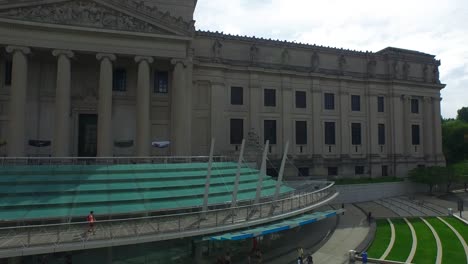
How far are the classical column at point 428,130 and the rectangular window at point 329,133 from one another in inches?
725

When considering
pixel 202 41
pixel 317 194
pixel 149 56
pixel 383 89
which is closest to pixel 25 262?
pixel 317 194

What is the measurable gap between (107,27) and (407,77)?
4790 centimetres

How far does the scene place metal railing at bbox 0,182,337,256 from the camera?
1608 cm

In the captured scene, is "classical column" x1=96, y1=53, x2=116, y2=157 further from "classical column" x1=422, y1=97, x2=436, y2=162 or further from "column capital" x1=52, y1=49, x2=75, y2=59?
"classical column" x1=422, y1=97, x2=436, y2=162

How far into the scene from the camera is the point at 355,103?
55.1 m

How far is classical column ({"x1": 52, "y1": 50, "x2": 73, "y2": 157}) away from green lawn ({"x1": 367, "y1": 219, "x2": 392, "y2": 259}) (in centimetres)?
2930

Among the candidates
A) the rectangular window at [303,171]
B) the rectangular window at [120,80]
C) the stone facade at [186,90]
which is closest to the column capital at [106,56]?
the stone facade at [186,90]

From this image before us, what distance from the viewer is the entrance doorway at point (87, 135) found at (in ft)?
128

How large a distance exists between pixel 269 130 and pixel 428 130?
2988 cm

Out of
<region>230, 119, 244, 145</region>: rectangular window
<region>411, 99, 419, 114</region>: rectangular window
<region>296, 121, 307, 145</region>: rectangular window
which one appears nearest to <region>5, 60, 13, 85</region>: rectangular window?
<region>230, 119, 244, 145</region>: rectangular window

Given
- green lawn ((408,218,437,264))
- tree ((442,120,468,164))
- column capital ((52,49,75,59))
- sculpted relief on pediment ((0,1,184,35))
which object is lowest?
green lawn ((408,218,437,264))

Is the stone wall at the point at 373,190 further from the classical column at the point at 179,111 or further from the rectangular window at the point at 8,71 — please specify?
the rectangular window at the point at 8,71

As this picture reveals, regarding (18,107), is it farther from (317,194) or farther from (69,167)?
(317,194)

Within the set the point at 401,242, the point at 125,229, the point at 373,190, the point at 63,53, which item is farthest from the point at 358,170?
the point at 63,53
